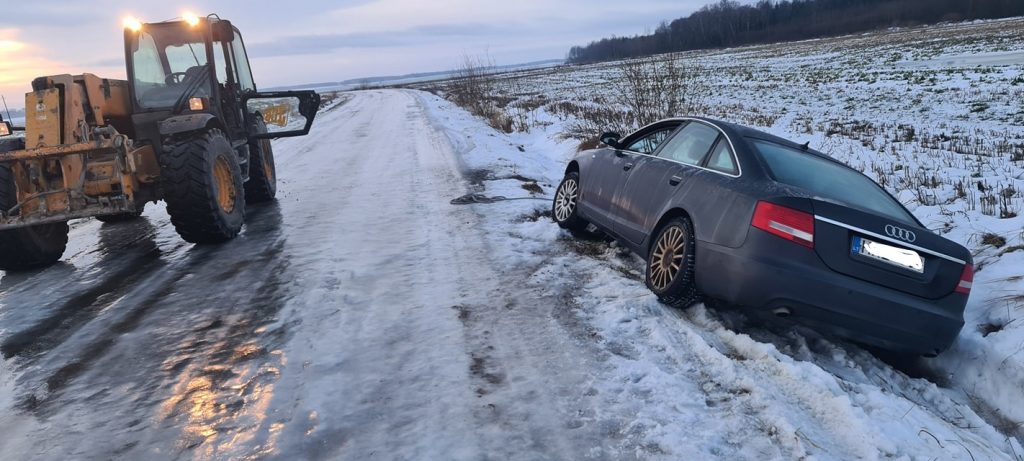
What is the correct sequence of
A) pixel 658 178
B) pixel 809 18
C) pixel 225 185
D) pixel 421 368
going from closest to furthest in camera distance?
pixel 421 368 → pixel 658 178 → pixel 225 185 → pixel 809 18

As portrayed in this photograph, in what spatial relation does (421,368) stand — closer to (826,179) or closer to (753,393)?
(753,393)

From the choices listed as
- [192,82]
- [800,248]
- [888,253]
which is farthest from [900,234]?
[192,82]

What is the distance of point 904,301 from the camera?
3.75 metres

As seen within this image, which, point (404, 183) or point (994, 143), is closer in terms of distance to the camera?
point (404, 183)

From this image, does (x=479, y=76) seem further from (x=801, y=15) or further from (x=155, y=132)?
(x=801, y=15)

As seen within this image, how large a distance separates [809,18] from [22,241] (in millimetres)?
138280

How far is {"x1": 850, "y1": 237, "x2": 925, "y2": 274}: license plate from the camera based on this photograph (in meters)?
3.77

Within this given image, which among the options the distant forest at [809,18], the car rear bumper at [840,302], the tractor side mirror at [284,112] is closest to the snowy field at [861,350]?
the car rear bumper at [840,302]

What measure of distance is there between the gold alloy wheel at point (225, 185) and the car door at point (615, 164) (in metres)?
3.88

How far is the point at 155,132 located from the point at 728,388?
21.6ft

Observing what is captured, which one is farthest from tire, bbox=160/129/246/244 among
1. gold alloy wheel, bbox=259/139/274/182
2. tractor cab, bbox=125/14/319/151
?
gold alloy wheel, bbox=259/139/274/182

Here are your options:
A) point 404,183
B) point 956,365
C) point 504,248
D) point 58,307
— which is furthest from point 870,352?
point 404,183

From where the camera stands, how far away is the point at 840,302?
3.72 meters

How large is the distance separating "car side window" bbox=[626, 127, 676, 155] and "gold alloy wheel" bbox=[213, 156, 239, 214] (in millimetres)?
4335
